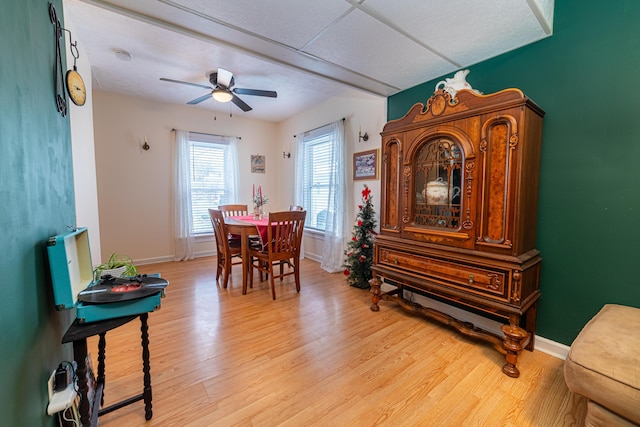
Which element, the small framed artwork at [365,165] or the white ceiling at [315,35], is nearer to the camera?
the white ceiling at [315,35]

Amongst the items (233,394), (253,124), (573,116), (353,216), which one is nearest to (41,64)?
(233,394)

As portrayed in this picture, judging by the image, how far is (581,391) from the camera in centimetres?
114

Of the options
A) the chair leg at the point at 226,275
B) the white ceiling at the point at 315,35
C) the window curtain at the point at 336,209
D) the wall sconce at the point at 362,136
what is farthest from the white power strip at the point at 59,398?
the wall sconce at the point at 362,136

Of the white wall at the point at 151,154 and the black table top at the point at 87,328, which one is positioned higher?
the white wall at the point at 151,154

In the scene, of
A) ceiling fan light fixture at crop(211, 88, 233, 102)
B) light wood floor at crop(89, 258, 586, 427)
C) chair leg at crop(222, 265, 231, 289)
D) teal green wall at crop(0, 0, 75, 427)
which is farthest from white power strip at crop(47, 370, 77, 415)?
ceiling fan light fixture at crop(211, 88, 233, 102)

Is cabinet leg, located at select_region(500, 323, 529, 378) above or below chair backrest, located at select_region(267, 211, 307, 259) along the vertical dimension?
below

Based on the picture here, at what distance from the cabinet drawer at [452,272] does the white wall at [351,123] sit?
1.08 metres

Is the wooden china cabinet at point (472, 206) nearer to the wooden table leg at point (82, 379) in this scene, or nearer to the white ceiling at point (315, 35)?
the white ceiling at point (315, 35)

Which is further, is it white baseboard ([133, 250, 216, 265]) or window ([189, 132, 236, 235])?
window ([189, 132, 236, 235])

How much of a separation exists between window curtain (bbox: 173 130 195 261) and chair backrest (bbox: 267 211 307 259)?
2.27 m

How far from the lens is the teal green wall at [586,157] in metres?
1.60

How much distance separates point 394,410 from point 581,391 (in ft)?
2.80

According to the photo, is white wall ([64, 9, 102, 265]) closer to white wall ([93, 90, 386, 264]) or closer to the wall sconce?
white wall ([93, 90, 386, 264])

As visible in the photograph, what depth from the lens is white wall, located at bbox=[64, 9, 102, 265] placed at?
214 cm
